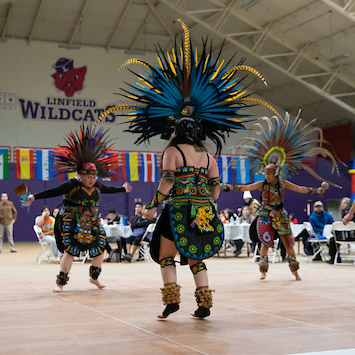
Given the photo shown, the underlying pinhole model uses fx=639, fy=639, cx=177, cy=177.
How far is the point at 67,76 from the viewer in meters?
24.6

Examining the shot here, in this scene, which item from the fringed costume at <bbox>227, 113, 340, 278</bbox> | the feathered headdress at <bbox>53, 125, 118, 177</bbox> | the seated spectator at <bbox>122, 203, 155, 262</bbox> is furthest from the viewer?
the seated spectator at <bbox>122, 203, 155, 262</bbox>

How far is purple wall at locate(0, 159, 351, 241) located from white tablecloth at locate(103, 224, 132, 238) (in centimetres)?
946

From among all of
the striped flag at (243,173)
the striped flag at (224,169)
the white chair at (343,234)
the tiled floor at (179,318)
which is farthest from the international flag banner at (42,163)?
the tiled floor at (179,318)

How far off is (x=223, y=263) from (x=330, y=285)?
5248 millimetres

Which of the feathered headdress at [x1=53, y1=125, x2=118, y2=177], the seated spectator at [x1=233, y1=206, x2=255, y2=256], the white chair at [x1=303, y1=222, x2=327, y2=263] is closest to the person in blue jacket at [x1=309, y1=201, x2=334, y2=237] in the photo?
the white chair at [x1=303, y1=222, x2=327, y2=263]

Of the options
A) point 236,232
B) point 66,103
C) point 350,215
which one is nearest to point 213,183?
point 350,215

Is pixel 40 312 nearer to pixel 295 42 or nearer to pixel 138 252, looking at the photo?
pixel 138 252

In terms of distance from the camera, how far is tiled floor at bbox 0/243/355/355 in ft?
14.3

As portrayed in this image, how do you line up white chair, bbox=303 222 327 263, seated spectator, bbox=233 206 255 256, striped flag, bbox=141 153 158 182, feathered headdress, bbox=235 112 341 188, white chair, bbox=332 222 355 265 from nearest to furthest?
feathered headdress, bbox=235 112 341 188, white chair, bbox=332 222 355 265, white chair, bbox=303 222 327 263, seated spectator, bbox=233 206 255 256, striped flag, bbox=141 153 158 182

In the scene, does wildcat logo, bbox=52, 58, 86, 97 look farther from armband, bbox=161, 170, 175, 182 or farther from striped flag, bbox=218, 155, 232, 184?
armband, bbox=161, 170, 175, 182

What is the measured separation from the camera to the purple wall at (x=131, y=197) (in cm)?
2327

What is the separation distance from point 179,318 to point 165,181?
122 centimetres

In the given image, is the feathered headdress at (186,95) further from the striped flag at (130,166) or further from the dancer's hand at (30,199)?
the striped flag at (130,166)

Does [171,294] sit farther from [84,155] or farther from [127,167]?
[127,167]
